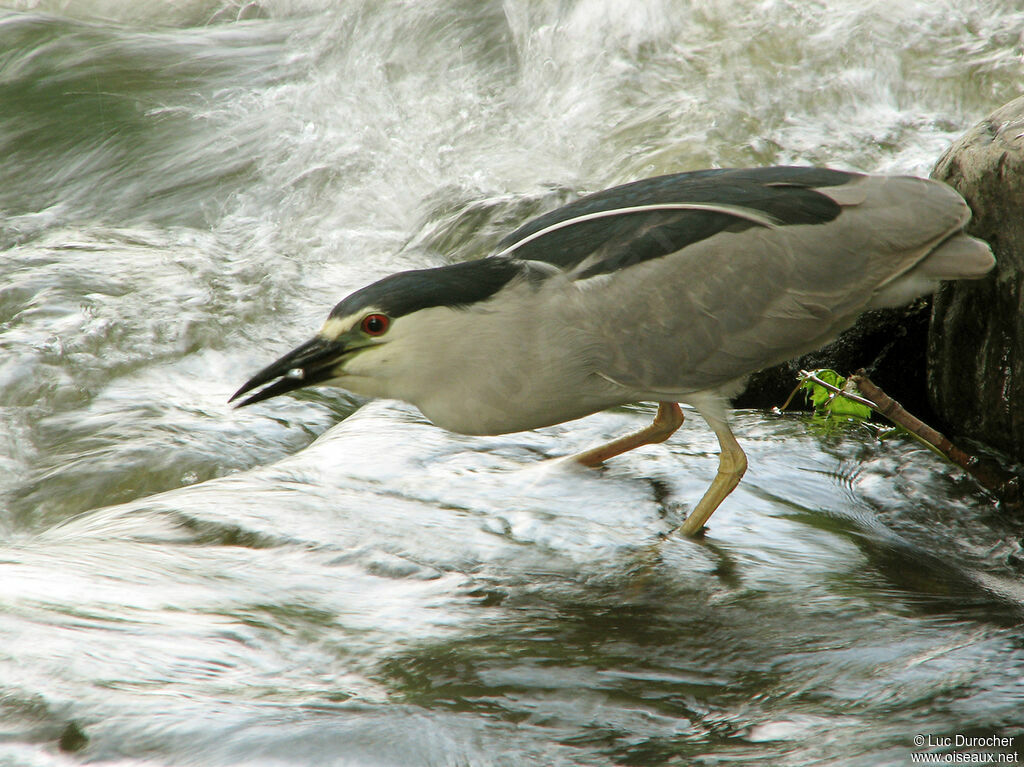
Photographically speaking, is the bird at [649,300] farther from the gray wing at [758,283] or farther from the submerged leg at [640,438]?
the submerged leg at [640,438]

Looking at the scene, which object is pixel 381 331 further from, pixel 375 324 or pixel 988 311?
pixel 988 311

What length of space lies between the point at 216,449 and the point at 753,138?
3764 millimetres

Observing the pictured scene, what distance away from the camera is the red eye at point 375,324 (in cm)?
291

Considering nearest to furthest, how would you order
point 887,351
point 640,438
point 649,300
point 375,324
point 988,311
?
point 375,324 → point 649,300 → point 988,311 → point 640,438 → point 887,351

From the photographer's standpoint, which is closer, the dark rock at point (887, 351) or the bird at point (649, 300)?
the bird at point (649, 300)

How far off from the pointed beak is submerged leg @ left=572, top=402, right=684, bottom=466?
0.99 m

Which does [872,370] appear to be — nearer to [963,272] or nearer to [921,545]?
[963,272]

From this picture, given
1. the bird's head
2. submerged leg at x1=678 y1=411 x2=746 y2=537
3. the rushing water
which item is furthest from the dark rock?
the bird's head

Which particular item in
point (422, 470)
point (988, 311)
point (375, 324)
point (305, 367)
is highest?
point (375, 324)

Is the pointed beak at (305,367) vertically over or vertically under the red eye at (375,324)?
under

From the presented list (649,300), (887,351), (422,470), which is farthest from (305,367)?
(887,351)

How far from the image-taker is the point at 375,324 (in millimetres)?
2924

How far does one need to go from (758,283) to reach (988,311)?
85cm

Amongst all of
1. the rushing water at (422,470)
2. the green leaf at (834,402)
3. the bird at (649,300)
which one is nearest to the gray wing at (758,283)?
the bird at (649,300)
